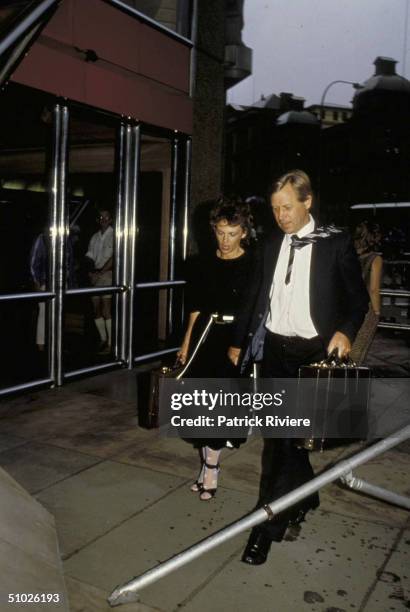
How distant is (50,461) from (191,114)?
537 centimetres

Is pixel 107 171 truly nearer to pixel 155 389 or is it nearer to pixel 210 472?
pixel 155 389

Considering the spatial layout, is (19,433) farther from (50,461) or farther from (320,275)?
(320,275)

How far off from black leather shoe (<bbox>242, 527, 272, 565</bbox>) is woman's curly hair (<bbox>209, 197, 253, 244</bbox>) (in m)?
1.84

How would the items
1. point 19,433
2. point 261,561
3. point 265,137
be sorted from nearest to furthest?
point 261,561, point 19,433, point 265,137

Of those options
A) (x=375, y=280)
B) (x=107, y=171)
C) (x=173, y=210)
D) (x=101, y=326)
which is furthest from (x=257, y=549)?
(x=107, y=171)

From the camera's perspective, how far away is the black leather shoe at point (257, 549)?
3055mm

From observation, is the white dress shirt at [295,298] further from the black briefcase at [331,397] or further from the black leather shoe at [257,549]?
the black leather shoe at [257,549]

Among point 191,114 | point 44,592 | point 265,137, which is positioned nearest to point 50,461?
point 44,592

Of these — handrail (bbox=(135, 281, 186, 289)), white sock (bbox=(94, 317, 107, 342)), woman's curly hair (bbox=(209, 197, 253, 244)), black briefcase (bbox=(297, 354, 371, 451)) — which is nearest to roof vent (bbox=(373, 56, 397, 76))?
handrail (bbox=(135, 281, 186, 289))

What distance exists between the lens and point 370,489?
9.48 ft

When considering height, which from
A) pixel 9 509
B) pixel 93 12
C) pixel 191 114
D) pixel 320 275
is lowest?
pixel 9 509

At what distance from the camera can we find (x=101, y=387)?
6.60 meters

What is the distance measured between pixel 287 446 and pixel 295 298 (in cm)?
82

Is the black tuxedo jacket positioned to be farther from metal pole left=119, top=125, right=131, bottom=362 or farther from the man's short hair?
metal pole left=119, top=125, right=131, bottom=362
